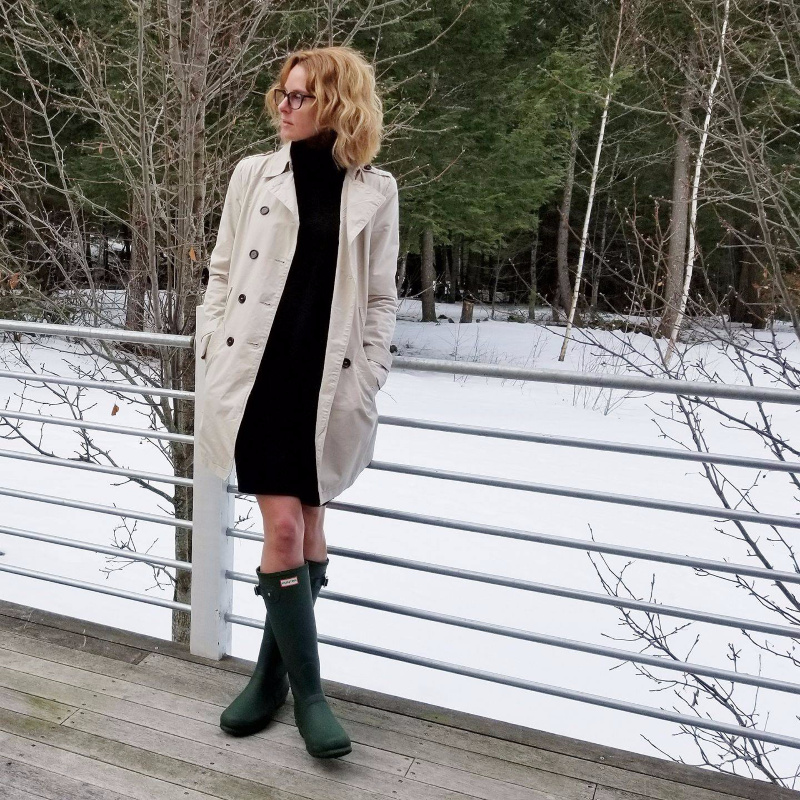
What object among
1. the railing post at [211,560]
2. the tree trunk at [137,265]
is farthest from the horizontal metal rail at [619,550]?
the tree trunk at [137,265]

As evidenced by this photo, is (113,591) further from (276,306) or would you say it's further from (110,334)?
(276,306)

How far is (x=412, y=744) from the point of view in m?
2.23

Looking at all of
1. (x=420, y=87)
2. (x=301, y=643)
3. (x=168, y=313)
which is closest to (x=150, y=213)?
(x=168, y=313)

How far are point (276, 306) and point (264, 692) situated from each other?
1036 millimetres

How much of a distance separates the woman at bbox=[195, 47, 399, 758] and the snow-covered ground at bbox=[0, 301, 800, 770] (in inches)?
74.5

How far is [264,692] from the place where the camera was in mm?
2262

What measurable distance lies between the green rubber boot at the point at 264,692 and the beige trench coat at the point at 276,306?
339 mm

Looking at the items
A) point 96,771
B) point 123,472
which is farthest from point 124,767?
point 123,472

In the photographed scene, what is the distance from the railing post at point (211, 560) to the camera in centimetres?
263

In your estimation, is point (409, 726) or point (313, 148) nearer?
point (313, 148)

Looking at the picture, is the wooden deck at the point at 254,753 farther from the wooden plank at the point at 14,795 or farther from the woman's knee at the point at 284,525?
the woman's knee at the point at 284,525

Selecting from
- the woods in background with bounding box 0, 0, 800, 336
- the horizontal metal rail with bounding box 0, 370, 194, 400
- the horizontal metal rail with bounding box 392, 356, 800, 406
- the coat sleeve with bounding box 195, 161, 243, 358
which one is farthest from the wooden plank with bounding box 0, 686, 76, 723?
the woods in background with bounding box 0, 0, 800, 336

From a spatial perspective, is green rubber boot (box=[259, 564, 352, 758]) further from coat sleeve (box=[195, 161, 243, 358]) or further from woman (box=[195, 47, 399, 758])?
coat sleeve (box=[195, 161, 243, 358])

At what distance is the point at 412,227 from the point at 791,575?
12.0 meters
